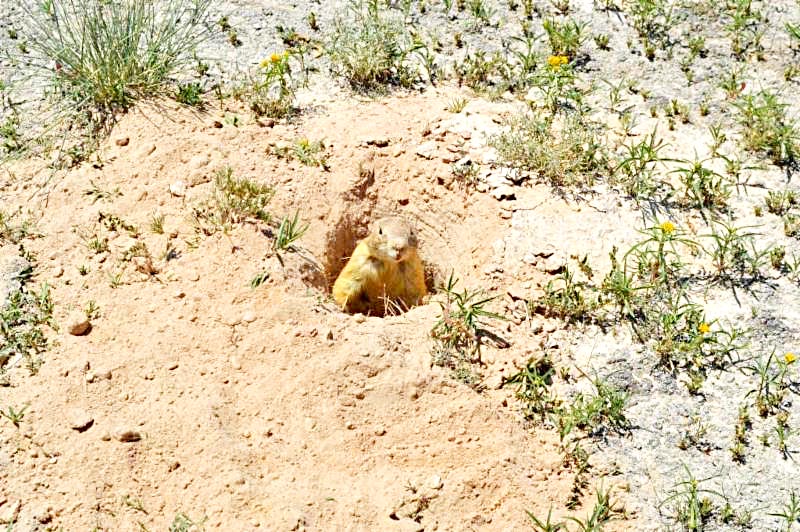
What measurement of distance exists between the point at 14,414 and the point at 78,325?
60 centimetres

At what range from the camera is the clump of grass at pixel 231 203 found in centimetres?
566

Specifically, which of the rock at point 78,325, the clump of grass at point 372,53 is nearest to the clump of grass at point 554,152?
the clump of grass at point 372,53

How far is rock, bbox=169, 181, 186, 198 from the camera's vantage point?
5.84 meters

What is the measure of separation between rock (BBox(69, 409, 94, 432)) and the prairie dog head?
2.00m

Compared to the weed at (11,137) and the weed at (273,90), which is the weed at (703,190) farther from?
the weed at (11,137)

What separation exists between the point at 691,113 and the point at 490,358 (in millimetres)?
2765

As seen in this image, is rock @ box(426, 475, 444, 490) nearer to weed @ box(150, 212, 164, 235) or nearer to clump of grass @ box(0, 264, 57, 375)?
clump of grass @ box(0, 264, 57, 375)

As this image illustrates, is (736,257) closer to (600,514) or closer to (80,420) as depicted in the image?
(600,514)

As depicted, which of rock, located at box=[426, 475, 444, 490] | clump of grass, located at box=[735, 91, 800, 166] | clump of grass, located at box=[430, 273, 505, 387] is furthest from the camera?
clump of grass, located at box=[735, 91, 800, 166]

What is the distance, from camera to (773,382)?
512 centimetres

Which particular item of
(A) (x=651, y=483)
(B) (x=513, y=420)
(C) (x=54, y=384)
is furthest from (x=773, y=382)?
(C) (x=54, y=384)

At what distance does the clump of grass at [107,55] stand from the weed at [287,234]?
1.55m

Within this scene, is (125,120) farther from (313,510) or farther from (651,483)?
(651,483)

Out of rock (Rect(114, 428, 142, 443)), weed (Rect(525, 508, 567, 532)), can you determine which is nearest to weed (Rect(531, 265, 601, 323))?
weed (Rect(525, 508, 567, 532))
